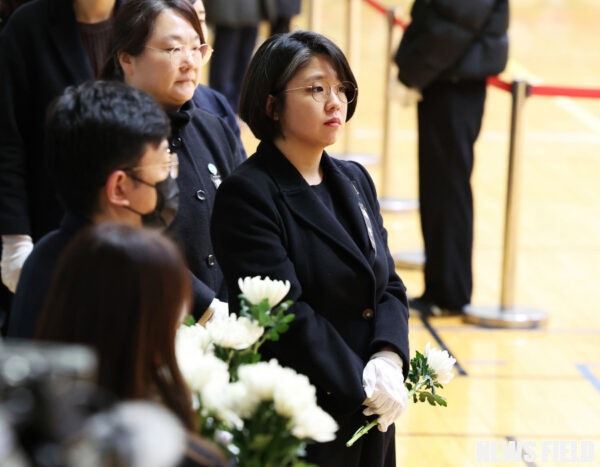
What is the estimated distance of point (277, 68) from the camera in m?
2.46

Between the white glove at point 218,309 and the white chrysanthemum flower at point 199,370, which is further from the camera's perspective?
the white glove at point 218,309

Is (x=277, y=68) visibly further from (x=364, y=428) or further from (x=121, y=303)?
(x=121, y=303)

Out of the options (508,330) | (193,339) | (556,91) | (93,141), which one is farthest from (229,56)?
(193,339)

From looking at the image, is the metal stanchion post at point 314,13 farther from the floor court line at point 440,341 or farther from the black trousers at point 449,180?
the floor court line at point 440,341

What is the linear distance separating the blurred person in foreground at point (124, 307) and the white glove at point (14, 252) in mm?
1768

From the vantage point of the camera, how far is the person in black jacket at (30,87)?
3117 mm

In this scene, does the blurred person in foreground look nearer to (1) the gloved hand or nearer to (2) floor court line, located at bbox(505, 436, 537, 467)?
(2) floor court line, located at bbox(505, 436, 537, 467)

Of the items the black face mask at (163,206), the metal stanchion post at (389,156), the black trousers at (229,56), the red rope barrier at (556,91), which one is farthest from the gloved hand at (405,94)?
the black face mask at (163,206)

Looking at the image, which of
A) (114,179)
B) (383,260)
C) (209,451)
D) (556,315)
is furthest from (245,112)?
(556,315)

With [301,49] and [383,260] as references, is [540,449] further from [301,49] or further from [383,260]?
[301,49]

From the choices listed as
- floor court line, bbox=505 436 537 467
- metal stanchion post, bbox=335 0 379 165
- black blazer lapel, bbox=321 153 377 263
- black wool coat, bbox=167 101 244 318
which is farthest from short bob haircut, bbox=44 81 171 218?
metal stanchion post, bbox=335 0 379 165

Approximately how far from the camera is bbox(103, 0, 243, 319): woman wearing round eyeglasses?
2771 millimetres

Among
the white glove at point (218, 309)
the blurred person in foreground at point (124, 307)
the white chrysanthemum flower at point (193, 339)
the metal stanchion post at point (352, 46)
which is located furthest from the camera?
the metal stanchion post at point (352, 46)

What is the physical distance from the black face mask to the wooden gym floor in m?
1.93
